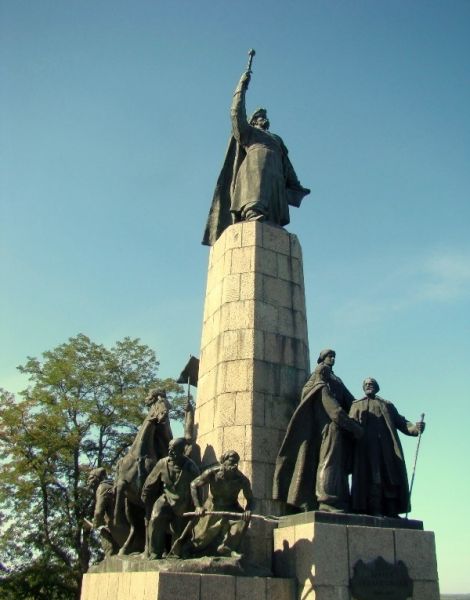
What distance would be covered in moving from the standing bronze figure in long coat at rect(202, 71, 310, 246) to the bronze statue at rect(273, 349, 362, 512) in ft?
12.3

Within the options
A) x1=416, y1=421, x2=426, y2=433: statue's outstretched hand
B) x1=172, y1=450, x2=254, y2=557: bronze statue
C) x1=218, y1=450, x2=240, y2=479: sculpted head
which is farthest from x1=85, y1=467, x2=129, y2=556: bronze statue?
x1=416, y1=421, x2=426, y2=433: statue's outstretched hand

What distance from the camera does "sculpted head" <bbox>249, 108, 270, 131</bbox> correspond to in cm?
1262

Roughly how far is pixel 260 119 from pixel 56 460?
16.3m

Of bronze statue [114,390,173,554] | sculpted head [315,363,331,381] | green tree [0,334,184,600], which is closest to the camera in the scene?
sculpted head [315,363,331,381]

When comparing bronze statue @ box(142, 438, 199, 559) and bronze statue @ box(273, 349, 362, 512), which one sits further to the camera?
bronze statue @ box(273, 349, 362, 512)

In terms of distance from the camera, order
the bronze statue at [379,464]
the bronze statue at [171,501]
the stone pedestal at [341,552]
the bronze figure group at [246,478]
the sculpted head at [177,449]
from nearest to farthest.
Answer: the stone pedestal at [341,552]
the bronze figure group at [246,478]
the bronze statue at [171,501]
the sculpted head at [177,449]
the bronze statue at [379,464]

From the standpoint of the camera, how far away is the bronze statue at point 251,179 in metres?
11.5

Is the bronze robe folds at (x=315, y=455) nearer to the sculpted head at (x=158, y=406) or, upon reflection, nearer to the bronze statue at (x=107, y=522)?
the sculpted head at (x=158, y=406)

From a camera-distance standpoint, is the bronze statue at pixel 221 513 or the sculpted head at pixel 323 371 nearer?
the bronze statue at pixel 221 513

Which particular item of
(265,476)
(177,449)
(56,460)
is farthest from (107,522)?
(56,460)

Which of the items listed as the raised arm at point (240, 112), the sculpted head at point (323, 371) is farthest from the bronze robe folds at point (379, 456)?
Result: the raised arm at point (240, 112)

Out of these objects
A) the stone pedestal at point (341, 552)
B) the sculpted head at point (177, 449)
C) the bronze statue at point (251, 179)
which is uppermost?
the bronze statue at point (251, 179)

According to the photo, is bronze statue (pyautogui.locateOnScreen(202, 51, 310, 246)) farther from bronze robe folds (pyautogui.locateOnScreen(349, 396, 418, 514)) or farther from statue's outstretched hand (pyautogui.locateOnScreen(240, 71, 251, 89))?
bronze robe folds (pyautogui.locateOnScreen(349, 396, 418, 514))

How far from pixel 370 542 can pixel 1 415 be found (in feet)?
64.0
